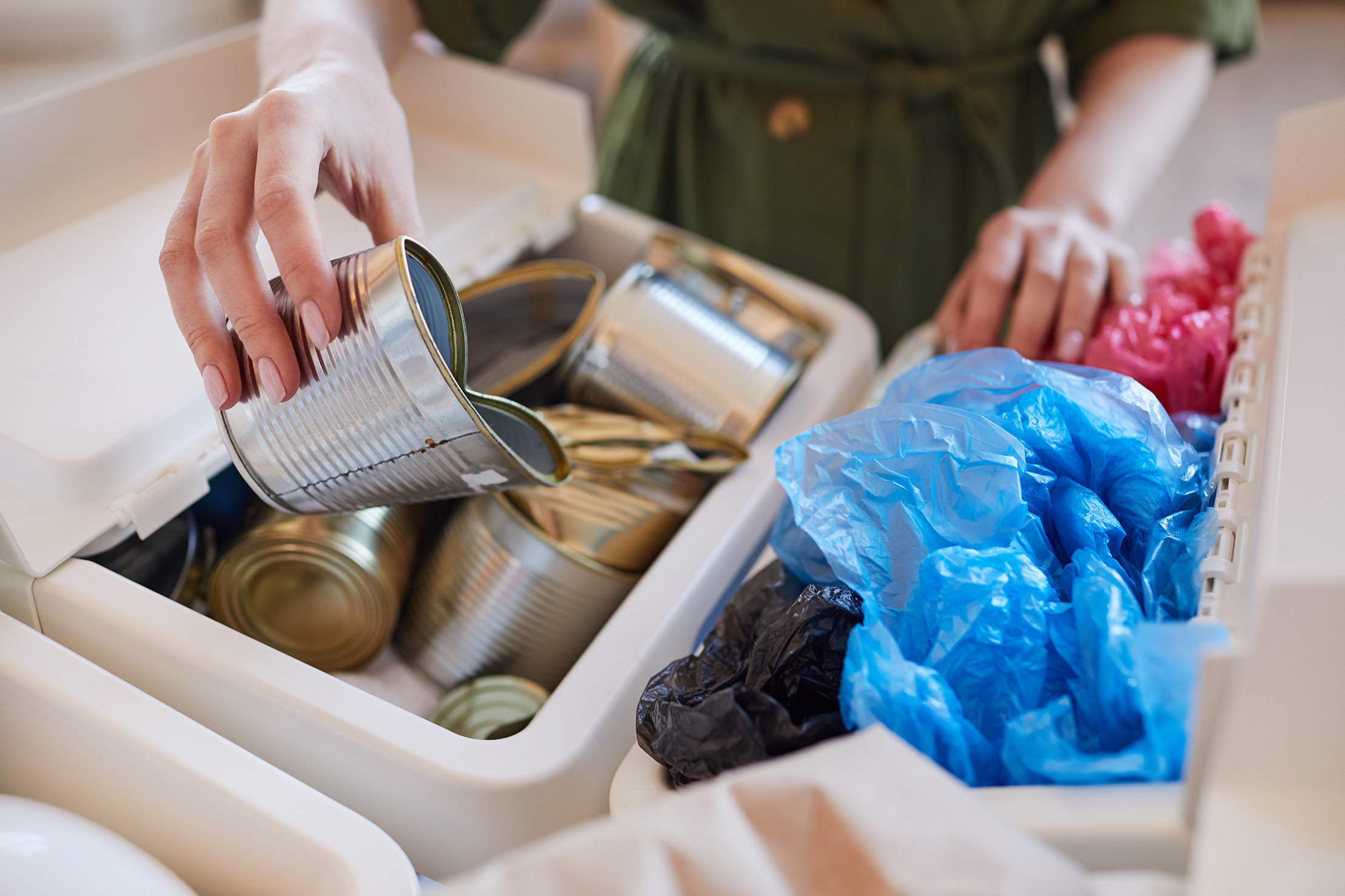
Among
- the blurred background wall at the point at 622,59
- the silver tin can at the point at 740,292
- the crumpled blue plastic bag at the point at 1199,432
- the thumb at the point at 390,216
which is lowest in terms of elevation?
the blurred background wall at the point at 622,59

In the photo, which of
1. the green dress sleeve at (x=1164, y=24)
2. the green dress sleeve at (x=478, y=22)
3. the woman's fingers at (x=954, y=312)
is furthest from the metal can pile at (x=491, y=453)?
the green dress sleeve at (x=1164, y=24)

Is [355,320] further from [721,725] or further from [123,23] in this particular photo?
[123,23]

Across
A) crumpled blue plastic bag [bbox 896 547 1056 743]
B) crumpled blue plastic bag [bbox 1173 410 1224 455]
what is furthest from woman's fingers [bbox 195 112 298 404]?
crumpled blue plastic bag [bbox 1173 410 1224 455]

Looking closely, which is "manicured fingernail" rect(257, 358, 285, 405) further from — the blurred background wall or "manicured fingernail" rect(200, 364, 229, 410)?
the blurred background wall

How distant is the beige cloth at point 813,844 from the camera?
337 millimetres

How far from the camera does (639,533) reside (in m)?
0.65

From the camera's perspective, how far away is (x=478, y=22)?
0.99 m

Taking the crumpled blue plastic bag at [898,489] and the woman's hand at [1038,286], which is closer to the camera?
the crumpled blue plastic bag at [898,489]

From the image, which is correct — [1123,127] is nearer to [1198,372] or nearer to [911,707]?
[1198,372]

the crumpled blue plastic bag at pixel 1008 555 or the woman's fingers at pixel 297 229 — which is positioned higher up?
the woman's fingers at pixel 297 229

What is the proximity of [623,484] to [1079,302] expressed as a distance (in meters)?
0.38

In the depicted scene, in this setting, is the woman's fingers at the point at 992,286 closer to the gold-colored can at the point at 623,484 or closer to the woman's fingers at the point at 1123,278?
the woman's fingers at the point at 1123,278

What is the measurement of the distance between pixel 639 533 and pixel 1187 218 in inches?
88.8

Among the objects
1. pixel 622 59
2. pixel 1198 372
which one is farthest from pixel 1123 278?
pixel 622 59
